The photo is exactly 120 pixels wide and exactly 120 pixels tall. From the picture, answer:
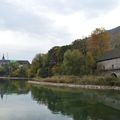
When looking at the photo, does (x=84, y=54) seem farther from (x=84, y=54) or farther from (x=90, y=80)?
(x=90, y=80)

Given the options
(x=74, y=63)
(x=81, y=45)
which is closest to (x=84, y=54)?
(x=81, y=45)

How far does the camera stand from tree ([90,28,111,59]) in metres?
67.4

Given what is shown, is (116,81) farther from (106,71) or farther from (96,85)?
(106,71)

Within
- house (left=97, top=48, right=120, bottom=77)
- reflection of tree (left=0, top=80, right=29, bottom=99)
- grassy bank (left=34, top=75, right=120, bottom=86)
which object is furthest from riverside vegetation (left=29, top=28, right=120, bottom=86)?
reflection of tree (left=0, top=80, right=29, bottom=99)

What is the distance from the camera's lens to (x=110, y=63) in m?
63.3

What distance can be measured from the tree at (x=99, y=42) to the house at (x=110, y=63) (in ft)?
9.27

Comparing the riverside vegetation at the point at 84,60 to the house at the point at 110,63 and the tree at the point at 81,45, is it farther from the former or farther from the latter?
the house at the point at 110,63

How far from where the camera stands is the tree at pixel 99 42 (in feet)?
221

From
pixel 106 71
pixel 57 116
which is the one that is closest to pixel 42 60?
pixel 106 71

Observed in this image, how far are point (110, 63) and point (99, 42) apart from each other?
680 centimetres

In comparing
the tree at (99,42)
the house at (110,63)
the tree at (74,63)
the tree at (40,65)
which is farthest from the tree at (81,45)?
the tree at (40,65)

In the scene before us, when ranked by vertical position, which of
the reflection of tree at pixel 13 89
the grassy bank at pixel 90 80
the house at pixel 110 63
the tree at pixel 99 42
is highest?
the tree at pixel 99 42

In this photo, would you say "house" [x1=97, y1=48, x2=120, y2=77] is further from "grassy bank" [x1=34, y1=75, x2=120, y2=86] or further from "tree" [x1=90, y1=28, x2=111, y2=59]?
"grassy bank" [x1=34, y1=75, x2=120, y2=86]

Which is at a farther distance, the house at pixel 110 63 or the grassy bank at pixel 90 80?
the house at pixel 110 63
